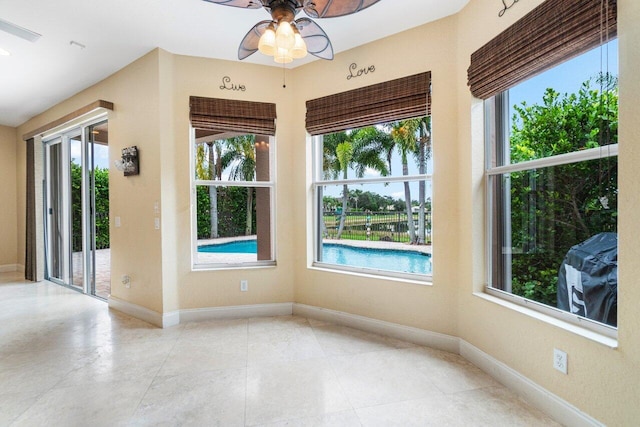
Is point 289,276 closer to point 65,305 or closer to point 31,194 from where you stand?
point 65,305

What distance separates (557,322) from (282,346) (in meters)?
1.94

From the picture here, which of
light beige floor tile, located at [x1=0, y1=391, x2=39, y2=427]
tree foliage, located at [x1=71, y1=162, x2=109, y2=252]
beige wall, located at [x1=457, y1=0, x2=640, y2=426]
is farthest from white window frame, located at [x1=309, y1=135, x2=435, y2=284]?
tree foliage, located at [x1=71, y1=162, x2=109, y2=252]

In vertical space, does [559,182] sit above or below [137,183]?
below

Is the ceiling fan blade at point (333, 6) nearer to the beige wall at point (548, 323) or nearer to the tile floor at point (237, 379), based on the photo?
the beige wall at point (548, 323)

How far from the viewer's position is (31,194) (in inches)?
199

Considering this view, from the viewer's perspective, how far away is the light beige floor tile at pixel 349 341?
255 centimetres

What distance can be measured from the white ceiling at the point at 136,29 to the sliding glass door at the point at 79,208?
3.07ft

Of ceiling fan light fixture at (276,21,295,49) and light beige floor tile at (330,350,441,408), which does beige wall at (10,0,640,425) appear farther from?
ceiling fan light fixture at (276,21,295,49)

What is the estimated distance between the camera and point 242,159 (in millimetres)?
3391

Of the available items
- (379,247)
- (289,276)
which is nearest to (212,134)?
(289,276)

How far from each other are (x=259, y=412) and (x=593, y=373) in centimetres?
176

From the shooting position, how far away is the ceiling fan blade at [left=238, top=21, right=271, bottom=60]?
70.1 inches

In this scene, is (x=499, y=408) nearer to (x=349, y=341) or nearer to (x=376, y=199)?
(x=349, y=341)

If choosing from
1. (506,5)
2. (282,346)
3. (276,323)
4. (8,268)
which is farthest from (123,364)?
(8,268)
